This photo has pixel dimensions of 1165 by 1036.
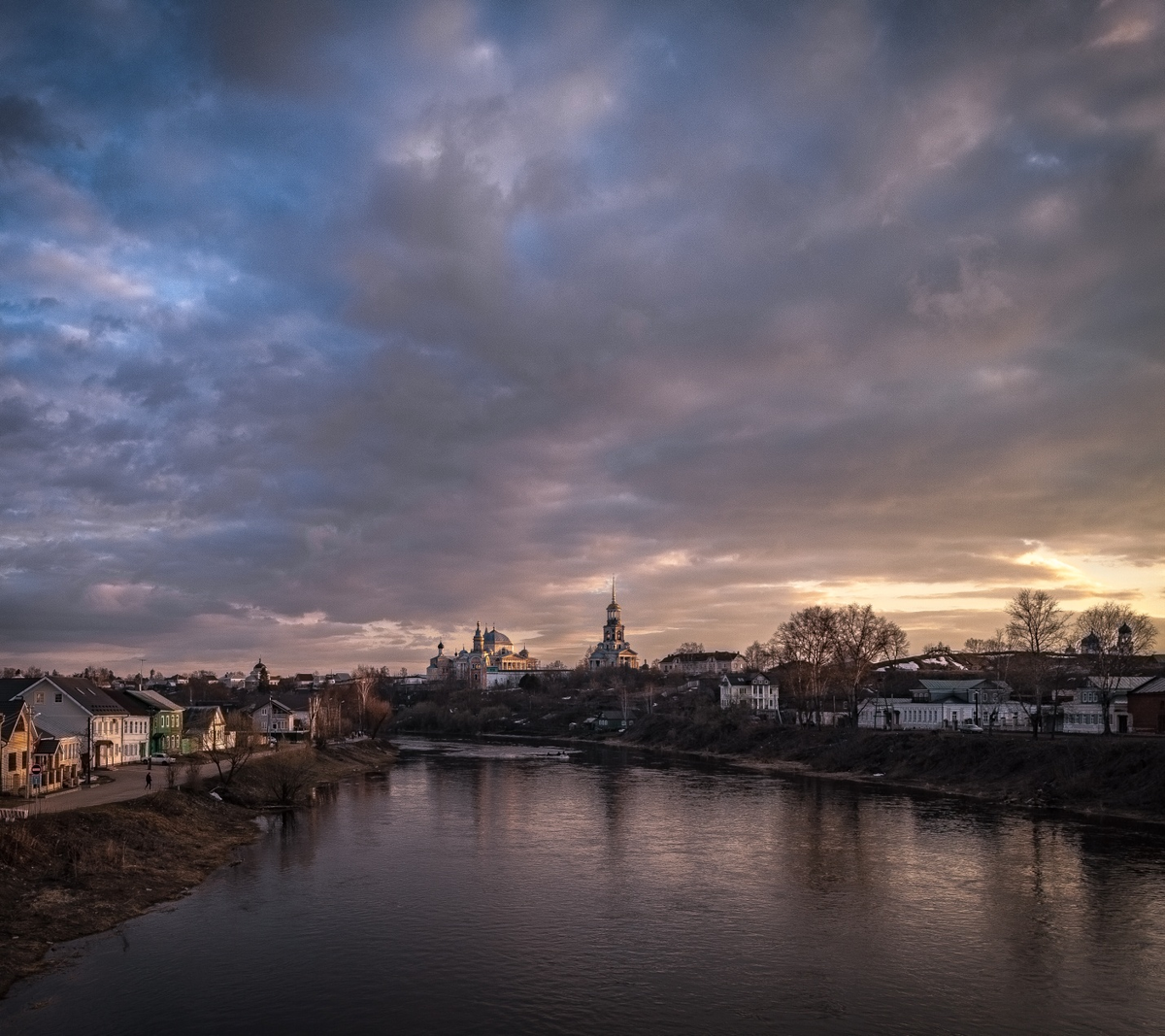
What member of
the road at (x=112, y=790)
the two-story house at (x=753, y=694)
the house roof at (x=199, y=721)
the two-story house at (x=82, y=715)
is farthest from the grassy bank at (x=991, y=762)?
the two-story house at (x=82, y=715)

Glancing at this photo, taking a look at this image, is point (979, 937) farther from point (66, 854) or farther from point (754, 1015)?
point (66, 854)

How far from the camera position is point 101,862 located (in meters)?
34.6

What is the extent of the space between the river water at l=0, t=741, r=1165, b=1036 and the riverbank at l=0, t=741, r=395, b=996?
1170mm

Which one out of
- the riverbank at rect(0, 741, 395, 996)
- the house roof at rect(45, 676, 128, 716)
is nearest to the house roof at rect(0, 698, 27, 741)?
the riverbank at rect(0, 741, 395, 996)

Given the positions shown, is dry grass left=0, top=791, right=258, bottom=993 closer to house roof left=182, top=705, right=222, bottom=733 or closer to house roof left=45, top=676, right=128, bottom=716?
house roof left=45, top=676, right=128, bottom=716

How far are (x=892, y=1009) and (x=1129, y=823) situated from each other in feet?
129

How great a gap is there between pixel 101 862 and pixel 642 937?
2119cm

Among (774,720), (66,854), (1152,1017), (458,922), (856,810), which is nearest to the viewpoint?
(1152,1017)

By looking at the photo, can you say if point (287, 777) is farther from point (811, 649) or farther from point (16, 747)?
point (811, 649)

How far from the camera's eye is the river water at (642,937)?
23.1m

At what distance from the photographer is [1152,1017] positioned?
22969 mm

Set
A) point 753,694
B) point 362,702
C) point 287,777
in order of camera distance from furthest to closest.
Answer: point 753,694, point 362,702, point 287,777

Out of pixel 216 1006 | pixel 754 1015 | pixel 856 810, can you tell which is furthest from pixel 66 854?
pixel 856 810

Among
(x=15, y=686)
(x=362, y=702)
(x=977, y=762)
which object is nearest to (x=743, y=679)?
(x=362, y=702)
